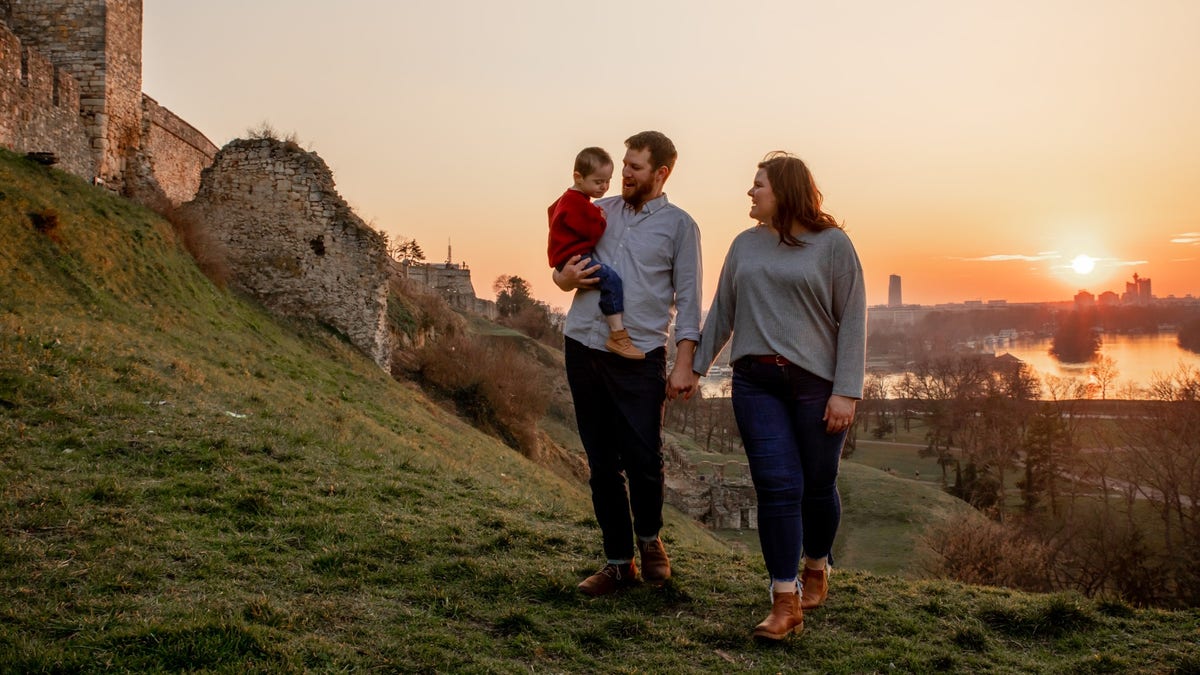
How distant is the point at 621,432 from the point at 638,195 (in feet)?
4.31

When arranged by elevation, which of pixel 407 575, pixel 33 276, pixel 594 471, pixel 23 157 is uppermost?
pixel 23 157

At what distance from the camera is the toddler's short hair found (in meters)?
4.39

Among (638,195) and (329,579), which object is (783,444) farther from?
(329,579)

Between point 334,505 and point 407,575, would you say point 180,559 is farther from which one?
point 334,505

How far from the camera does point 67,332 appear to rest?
9.10 metres

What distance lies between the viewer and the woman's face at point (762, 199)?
414cm

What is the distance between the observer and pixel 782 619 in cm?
396

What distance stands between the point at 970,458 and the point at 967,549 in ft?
94.6

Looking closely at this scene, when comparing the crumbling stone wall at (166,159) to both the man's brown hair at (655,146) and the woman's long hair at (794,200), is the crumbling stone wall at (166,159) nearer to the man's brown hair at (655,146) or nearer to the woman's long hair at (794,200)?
the man's brown hair at (655,146)

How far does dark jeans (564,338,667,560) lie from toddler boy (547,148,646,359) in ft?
0.49

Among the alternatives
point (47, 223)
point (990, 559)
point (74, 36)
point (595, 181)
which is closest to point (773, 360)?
point (595, 181)

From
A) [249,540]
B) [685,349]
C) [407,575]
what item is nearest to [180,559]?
[249,540]

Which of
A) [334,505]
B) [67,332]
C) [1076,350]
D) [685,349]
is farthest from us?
[1076,350]

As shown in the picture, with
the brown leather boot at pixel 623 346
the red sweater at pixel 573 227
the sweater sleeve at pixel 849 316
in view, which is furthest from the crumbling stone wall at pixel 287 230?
the sweater sleeve at pixel 849 316
